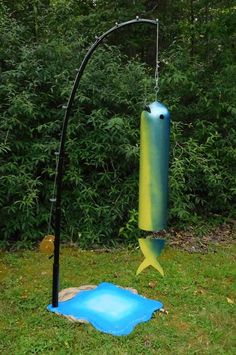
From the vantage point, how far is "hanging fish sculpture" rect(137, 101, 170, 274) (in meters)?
2.95

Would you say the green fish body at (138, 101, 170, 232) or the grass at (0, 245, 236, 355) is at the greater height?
the green fish body at (138, 101, 170, 232)

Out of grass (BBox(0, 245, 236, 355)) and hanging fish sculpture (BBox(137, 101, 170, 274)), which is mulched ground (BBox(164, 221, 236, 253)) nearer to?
grass (BBox(0, 245, 236, 355))

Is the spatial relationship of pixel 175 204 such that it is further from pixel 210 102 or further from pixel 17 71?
pixel 17 71

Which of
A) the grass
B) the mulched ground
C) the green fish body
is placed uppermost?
the green fish body

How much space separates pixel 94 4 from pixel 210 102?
3168 millimetres

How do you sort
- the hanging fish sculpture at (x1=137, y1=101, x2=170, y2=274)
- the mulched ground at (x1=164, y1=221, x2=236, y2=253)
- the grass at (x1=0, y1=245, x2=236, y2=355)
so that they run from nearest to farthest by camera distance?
the hanging fish sculpture at (x1=137, y1=101, x2=170, y2=274)
the grass at (x1=0, y1=245, x2=236, y2=355)
the mulched ground at (x1=164, y1=221, x2=236, y2=253)

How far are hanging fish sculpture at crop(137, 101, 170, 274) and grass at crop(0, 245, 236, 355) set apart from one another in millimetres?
922

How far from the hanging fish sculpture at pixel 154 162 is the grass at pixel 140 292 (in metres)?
0.92

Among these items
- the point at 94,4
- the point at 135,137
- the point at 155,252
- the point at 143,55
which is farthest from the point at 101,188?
the point at 94,4

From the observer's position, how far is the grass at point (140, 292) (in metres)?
3.17

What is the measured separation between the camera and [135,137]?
5.39m

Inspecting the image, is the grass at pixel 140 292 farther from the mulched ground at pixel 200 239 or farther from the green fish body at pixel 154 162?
the green fish body at pixel 154 162

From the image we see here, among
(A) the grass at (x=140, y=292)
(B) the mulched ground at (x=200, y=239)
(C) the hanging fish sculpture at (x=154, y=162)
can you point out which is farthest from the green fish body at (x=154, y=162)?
(B) the mulched ground at (x=200, y=239)

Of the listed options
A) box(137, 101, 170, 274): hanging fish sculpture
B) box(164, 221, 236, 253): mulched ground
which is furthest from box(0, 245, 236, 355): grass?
box(137, 101, 170, 274): hanging fish sculpture
